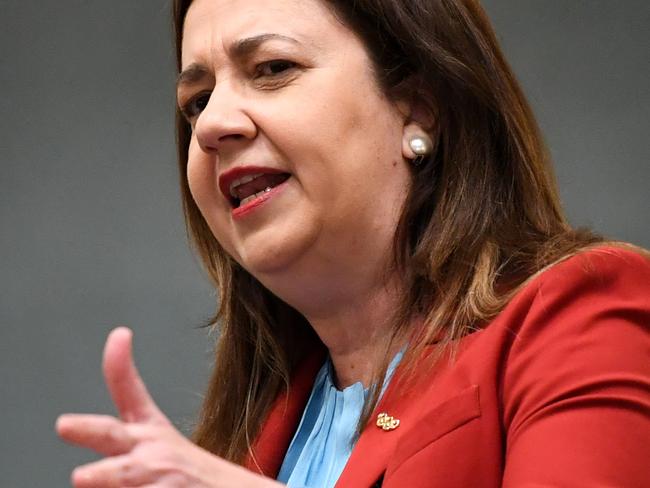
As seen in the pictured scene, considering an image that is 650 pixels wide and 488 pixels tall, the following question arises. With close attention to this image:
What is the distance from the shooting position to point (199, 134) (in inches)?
61.9

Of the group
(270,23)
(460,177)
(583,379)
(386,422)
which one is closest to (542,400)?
(583,379)

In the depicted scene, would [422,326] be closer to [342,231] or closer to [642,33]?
[342,231]

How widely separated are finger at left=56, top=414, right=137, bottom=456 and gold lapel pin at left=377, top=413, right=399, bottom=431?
1.47 ft

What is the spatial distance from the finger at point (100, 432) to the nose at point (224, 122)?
58 centimetres

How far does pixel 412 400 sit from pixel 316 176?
12.6 inches

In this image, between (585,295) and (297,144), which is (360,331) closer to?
(297,144)

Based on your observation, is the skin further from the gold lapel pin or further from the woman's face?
the gold lapel pin

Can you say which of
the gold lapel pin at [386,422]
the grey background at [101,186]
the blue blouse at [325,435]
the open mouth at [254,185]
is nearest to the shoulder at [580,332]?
the gold lapel pin at [386,422]

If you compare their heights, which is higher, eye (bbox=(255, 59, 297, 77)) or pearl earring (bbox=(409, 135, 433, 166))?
eye (bbox=(255, 59, 297, 77))

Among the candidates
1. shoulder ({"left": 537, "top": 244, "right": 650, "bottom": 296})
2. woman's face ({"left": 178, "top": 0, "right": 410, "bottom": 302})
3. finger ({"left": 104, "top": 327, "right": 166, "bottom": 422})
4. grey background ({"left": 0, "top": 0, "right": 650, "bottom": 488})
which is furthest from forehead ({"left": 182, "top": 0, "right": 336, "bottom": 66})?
grey background ({"left": 0, "top": 0, "right": 650, "bottom": 488})

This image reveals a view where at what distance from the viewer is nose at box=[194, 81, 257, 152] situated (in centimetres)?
154

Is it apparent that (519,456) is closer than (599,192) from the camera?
Yes

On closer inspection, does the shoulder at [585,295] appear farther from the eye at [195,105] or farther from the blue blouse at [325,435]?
the eye at [195,105]

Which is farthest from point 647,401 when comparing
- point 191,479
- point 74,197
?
point 74,197
